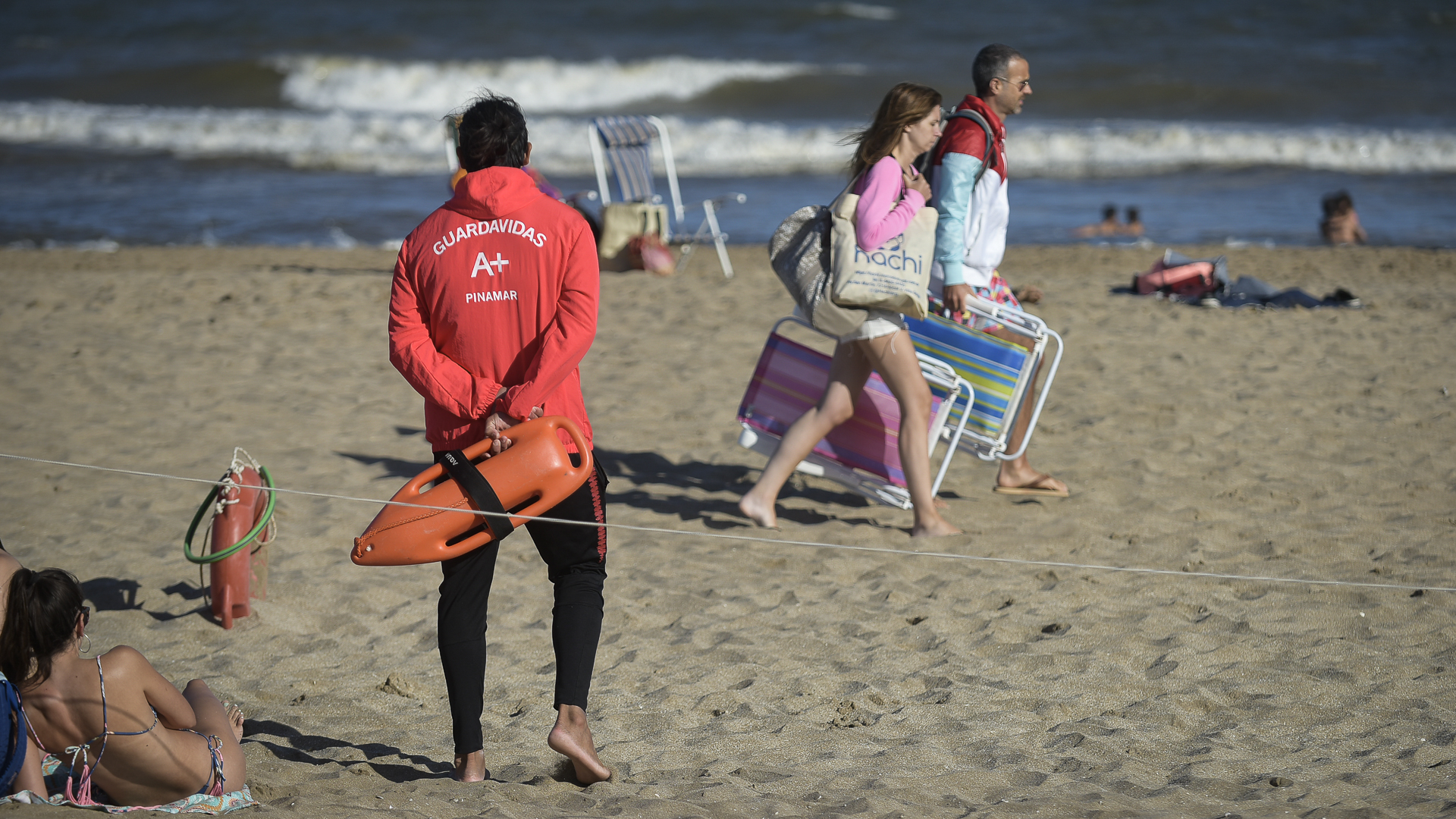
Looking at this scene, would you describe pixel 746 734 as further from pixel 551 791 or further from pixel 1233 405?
pixel 1233 405

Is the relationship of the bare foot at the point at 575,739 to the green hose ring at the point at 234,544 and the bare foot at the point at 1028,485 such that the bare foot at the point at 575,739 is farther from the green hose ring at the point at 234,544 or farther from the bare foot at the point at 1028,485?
the bare foot at the point at 1028,485

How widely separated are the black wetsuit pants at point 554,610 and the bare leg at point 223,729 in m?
0.47

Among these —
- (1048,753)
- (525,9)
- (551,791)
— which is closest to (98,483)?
(551,791)

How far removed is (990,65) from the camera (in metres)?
4.30

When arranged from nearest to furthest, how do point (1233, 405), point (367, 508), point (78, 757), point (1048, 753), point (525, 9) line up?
point (78, 757) → point (1048, 753) → point (367, 508) → point (1233, 405) → point (525, 9)

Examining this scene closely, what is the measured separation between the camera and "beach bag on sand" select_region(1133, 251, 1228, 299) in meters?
8.47

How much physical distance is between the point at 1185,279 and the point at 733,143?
1084 cm

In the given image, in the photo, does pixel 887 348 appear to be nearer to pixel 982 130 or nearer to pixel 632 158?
pixel 982 130

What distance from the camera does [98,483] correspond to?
4.97 metres

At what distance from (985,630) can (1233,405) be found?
10.0ft

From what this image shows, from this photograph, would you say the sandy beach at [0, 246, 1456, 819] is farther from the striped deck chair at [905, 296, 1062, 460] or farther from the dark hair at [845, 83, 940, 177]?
the dark hair at [845, 83, 940, 177]

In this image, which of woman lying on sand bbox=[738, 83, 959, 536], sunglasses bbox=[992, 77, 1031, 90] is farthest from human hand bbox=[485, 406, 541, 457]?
sunglasses bbox=[992, 77, 1031, 90]

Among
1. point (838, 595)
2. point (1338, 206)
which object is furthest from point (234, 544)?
point (1338, 206)

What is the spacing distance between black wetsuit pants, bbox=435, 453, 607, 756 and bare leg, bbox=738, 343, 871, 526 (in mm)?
1754
